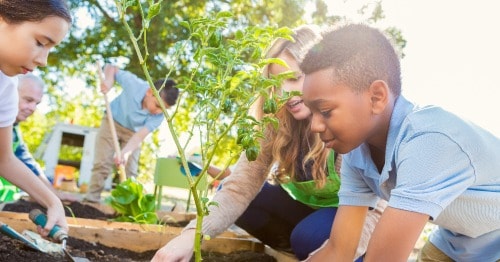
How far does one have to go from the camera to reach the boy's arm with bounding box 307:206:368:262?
1930 mm

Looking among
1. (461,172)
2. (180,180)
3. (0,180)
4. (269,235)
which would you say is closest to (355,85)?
(461,172)

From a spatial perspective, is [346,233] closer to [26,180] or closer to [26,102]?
[26,180]

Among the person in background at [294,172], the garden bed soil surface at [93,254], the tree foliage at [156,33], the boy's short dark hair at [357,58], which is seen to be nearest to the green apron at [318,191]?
the person in background at [294,172]

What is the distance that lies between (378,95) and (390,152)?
0.16 metres

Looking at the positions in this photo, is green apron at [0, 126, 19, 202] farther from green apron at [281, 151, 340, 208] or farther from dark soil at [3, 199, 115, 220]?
green apron at [281, 151, 340, 208]

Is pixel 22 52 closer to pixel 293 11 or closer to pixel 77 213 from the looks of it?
pixel 77 213

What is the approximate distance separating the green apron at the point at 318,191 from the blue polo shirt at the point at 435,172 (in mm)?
530

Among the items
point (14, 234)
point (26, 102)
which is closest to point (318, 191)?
point (14, 234)

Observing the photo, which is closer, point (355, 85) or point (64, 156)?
point (355, 85)

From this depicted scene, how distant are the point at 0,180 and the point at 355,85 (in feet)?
8.27

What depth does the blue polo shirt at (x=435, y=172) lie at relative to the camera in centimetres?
146

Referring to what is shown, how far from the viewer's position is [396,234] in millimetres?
1462

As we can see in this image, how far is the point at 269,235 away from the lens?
303 cm

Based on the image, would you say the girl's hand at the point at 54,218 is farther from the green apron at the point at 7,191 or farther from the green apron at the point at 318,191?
the green apron at the point at 7,191
